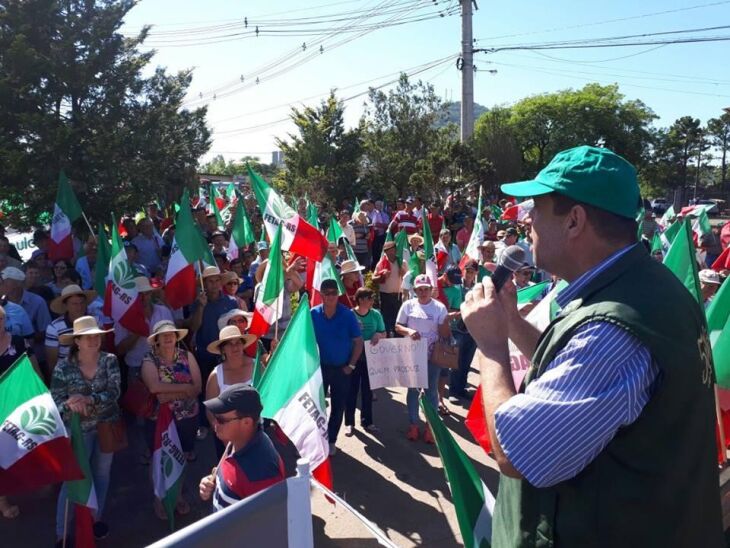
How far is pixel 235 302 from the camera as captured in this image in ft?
22.0

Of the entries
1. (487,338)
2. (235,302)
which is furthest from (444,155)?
(487,338)

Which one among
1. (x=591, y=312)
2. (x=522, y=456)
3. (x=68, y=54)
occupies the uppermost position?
(x=68, y=54)

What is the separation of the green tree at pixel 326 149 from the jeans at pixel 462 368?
18073mm

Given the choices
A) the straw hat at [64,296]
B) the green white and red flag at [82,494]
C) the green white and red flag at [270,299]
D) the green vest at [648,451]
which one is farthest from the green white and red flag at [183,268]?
the green vest at [648,451]

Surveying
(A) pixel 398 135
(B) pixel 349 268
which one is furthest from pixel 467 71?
(B) pixel 349 268

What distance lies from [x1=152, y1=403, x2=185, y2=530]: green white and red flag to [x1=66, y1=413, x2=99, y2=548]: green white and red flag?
0.52 meters

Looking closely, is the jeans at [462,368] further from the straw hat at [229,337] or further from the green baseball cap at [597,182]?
the green baseball cap at [597,182]

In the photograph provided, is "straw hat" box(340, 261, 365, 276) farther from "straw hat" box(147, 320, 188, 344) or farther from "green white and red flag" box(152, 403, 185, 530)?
"green white and red flag" box(152, 403, 185, 530)

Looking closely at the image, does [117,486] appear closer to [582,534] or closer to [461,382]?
[461,382]

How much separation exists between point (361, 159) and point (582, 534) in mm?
27440

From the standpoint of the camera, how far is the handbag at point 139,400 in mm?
5164

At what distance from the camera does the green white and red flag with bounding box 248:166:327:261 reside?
678 cm

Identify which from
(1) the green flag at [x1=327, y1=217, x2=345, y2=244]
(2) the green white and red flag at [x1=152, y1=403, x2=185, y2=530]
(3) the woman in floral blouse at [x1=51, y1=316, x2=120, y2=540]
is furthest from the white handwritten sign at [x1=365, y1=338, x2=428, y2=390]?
(1) the green flag at [x1=327, y1=217, x2=345, y2=244]

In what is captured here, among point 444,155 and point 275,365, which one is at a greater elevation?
point 444,155
